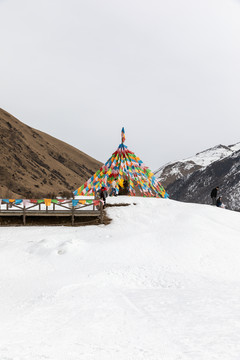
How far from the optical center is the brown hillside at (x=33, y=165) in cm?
8262

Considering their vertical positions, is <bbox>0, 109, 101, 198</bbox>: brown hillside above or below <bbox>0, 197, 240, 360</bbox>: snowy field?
above

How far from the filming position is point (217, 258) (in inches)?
806

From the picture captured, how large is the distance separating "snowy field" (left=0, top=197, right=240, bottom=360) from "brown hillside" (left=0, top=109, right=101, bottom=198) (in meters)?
46.7

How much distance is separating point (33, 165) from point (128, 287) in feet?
296

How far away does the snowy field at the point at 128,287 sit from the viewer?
377 inches

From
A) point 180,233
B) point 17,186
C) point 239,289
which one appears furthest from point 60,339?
point 17,186

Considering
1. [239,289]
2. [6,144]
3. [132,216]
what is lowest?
[239,289]

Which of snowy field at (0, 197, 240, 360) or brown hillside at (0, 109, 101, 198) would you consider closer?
snowy field at (0, 197, 240, 360)

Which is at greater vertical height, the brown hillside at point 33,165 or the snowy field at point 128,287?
the brown hillside at point 33,165

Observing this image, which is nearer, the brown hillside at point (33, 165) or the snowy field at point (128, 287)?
the snowy field at point (128, 287)

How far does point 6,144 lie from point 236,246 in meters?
88.7

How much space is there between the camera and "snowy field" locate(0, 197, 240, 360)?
958cm

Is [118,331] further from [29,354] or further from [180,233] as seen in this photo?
[180,233]

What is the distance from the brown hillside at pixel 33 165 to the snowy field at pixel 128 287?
46.7 metres
